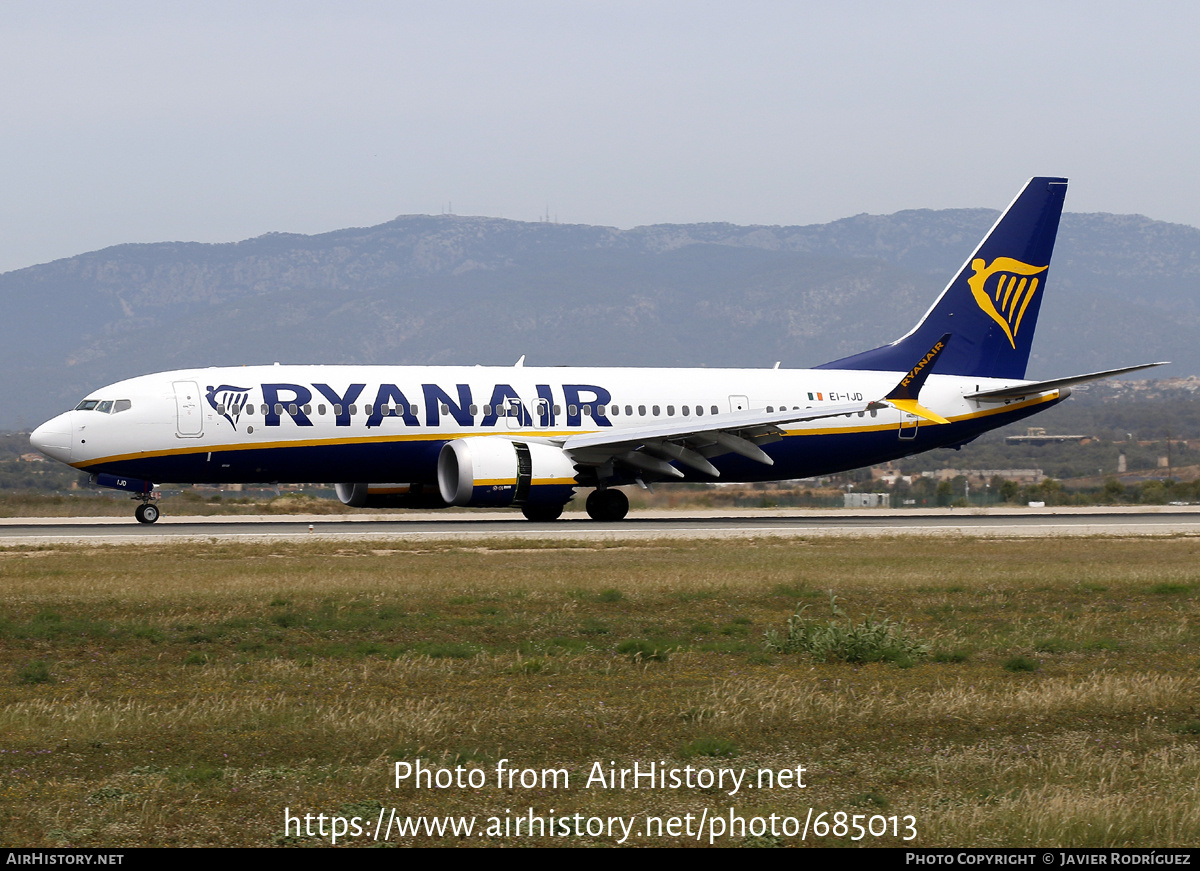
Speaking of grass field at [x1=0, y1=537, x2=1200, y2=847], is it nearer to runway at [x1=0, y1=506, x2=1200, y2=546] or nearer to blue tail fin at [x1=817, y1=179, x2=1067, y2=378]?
runway at [x1=0, y1=506, x2=1200, y2=546]

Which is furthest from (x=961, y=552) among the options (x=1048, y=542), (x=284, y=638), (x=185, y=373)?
(x=185, y=373)

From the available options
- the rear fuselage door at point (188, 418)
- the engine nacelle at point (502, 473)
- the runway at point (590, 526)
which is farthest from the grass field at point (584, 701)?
the rear fuselage door at point (188, 418)

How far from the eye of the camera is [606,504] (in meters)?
37.4

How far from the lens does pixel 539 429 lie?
→ 36188 millimetres

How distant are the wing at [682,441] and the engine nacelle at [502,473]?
0.72 metres

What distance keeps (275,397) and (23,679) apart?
2166cm

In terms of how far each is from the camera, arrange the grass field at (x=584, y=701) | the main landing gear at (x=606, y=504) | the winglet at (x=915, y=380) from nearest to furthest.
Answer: the grass field at (x=584, y=701) < the winglet at (x=915, y=380) < the main landing gear at (x=606, y=504)

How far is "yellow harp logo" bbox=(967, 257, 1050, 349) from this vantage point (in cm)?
4334

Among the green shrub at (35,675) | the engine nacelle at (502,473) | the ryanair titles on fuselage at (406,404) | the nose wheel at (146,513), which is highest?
the ryanair titles on fuselage at (406,404)

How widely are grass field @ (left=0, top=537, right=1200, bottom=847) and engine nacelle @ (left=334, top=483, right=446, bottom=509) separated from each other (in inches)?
596

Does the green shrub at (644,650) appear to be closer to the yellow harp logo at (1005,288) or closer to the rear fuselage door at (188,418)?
the rear fuselage door at (188,418)

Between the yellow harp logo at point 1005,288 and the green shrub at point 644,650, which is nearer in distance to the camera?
the green shrub at point 644,650

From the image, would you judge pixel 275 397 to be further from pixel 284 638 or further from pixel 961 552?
pixel 284 638

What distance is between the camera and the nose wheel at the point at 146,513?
3531cm
